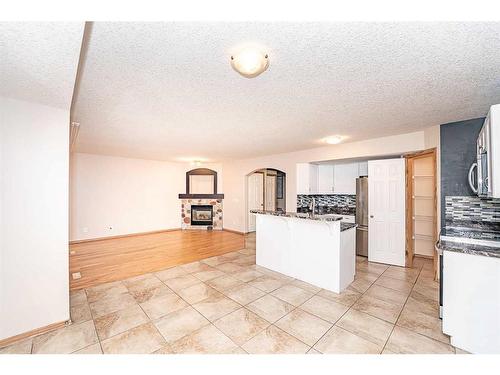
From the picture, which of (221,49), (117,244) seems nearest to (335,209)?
(221,49)

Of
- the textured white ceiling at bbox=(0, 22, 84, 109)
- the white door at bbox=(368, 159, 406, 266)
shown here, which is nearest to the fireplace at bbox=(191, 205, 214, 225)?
the white door at bbox=(368, 159, 406, 266)

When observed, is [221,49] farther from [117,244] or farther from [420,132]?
[117,244]

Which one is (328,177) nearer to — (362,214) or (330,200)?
(330,200)

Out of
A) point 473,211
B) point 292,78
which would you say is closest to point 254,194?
point 473,211

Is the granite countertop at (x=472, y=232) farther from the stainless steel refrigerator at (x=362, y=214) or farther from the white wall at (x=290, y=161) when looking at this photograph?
the stainless steel refrigerator at (x=362, y=214)

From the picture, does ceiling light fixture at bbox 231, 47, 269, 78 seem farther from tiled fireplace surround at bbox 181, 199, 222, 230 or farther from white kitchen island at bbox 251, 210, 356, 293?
tiled fireplace surround at bbox 181, 199, 222, 230

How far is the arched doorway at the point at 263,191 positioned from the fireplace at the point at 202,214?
1546 mm

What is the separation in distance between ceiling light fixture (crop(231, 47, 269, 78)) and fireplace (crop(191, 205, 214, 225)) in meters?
6.47

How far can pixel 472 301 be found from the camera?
1.79 m

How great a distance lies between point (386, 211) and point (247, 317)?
11.1 ft

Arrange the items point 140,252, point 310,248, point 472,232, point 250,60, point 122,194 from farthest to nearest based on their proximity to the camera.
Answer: point 122,194, point 140,252, point 310,248, point 472,232, point 250,60

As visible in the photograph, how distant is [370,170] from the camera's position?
4273mm

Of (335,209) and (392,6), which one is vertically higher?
(392,6)
